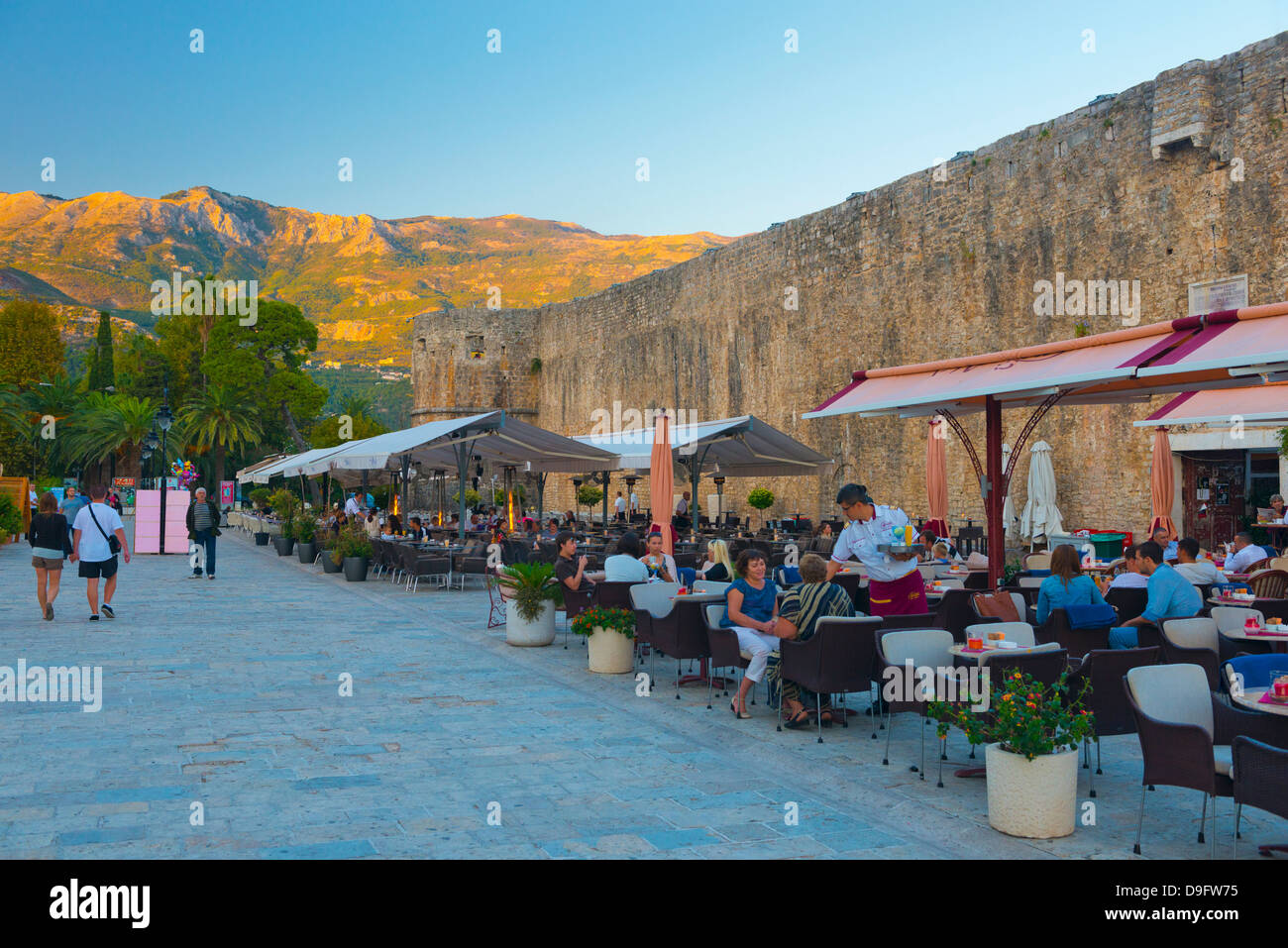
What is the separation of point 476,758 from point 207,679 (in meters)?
3.25

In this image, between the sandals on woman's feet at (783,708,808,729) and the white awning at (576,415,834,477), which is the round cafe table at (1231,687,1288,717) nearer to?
the sandals on woman's feet at (783,708,808,729)

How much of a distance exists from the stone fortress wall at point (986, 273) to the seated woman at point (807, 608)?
1153 centimetres

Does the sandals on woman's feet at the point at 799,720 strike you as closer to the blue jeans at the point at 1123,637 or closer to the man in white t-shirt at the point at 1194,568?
the blue jeans at the point at 1123,637

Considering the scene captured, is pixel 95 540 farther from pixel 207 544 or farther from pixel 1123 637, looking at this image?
pixel 1123 637

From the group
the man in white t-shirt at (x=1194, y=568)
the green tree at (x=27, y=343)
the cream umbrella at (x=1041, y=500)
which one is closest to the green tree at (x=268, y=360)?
the green tree at (x=27, y=343)

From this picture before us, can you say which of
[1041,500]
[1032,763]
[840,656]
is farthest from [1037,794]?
[1041,500]

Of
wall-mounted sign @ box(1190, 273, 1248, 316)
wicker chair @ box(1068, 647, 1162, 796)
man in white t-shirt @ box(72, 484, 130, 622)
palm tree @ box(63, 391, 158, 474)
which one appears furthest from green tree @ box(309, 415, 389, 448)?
wicker chair @ box(1068, 647, 1162, 796)

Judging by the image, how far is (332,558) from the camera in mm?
17406

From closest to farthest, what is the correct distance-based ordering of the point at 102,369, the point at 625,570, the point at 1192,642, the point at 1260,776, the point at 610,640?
the point at 1260,776, the point at 1192,642, the point at 610,640, the point at 625,570, the point at 102,369

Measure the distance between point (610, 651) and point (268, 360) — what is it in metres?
47.9

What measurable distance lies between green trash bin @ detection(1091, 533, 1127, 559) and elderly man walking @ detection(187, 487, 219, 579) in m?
13.2

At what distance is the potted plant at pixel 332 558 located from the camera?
1723cm

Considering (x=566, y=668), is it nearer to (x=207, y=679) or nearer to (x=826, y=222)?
(x=207, y=679)

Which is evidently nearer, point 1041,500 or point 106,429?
point 1041,500
